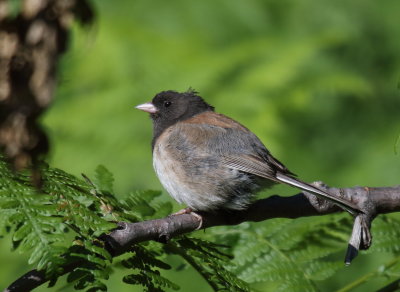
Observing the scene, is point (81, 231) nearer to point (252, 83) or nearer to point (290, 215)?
point (290, 215)

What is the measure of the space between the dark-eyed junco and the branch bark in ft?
0.94

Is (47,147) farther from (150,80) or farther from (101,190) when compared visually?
(150,80)

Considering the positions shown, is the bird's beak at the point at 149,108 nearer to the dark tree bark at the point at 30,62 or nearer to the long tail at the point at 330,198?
the long tail at the point at 330,198

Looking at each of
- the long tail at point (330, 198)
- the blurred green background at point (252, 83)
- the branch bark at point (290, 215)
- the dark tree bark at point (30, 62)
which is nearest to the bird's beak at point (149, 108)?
the blurred green background at point (252, 83)

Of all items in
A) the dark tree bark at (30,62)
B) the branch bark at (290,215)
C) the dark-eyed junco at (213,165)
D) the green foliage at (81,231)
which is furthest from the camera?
the dark-eyed junco at (213,165)

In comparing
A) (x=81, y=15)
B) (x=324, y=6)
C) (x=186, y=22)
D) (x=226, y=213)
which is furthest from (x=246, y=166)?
(x=324, y=6)

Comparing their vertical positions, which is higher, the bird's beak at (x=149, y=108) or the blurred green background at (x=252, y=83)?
the blurred green background at (x=252, y=83)

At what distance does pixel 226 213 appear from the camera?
2.65m

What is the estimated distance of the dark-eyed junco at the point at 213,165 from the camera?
2.72 metres

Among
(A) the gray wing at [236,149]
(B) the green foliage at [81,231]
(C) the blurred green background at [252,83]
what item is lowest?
(B) the green foliage at [81,231]

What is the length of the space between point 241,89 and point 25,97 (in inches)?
97.9

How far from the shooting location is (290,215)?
2.20 m

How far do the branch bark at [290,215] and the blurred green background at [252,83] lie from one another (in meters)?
1.39

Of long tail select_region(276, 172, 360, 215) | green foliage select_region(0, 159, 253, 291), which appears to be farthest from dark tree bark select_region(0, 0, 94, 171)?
long tail select_region(276, 172, 360, 215)
